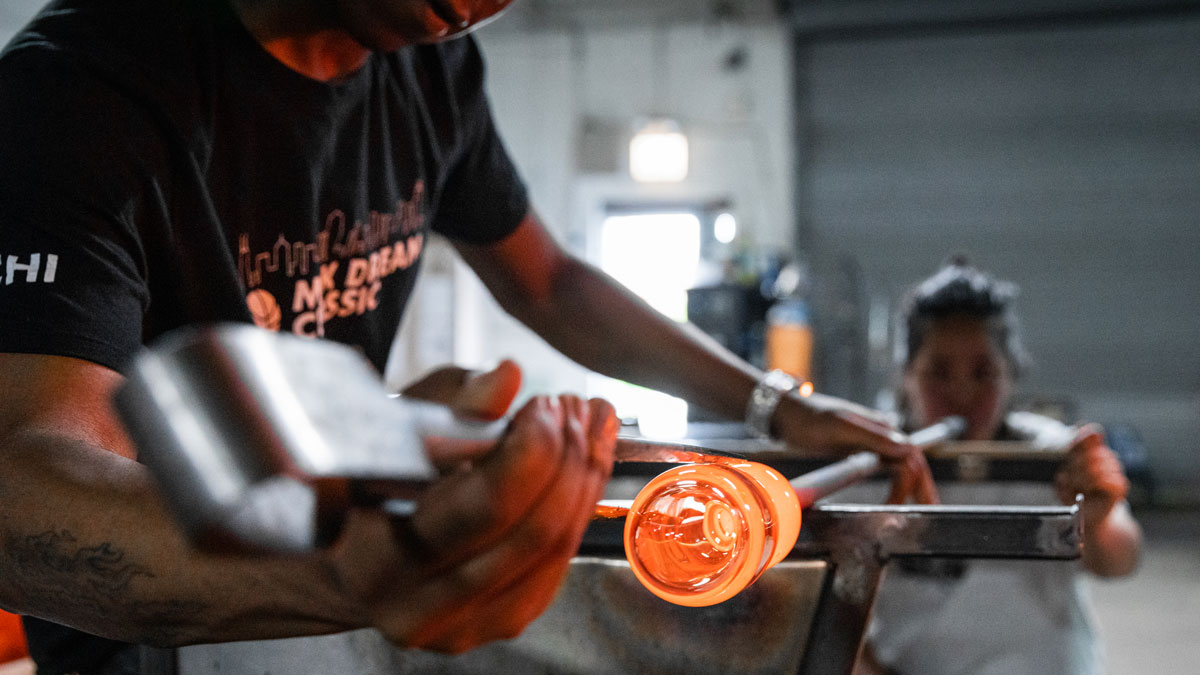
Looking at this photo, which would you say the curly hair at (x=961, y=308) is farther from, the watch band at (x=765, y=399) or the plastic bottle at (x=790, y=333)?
the plastic bottle at (x=790, y=333)

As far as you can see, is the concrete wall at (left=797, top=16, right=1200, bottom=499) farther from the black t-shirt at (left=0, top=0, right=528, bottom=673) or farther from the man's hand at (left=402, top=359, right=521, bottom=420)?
the man's hand at (left=402, top=359, right=521, bottom=420)

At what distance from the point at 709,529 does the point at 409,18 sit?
19.2 inches

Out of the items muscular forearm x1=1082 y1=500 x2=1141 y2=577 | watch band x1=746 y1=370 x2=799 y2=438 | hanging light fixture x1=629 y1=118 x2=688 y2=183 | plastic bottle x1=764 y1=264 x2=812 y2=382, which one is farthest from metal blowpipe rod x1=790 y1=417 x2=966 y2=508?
hanging light fixture x1=629 y1=118 x2=688 y2=183

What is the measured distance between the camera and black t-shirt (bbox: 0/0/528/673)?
0.60 m

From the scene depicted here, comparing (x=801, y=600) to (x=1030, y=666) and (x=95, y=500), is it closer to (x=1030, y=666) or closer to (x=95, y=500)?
(x=95, y=500)

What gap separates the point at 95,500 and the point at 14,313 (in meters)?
0.16

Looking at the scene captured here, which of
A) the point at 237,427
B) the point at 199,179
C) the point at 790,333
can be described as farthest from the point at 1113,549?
the point at 790,333

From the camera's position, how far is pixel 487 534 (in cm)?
35

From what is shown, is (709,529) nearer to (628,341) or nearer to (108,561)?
(108,561)

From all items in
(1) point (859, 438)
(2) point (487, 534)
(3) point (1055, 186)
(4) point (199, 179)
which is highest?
(3) point (1055, 186)

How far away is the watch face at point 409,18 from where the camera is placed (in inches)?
30.0

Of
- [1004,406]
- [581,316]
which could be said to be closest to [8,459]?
[581,316]

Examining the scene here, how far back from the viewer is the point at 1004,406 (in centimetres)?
212

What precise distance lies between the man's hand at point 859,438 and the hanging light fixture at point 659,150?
5045 millimetres
